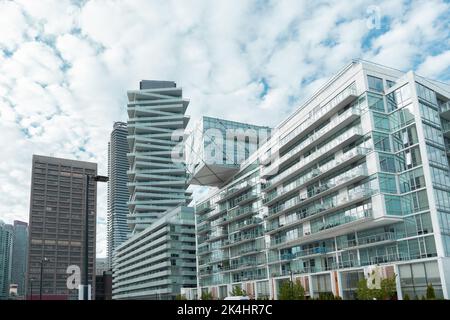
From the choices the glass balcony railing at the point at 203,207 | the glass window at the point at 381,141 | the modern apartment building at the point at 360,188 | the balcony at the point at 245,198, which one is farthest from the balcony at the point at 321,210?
the glass balcony railing at the point at 203,207

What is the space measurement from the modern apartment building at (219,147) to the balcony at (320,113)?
17.1 meters

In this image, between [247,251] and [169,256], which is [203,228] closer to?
[247,251]

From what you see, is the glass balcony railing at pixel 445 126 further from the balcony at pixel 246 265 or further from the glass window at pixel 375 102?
the balcony at pixel 246 265

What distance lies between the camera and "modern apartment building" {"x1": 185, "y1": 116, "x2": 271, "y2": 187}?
4031 inches

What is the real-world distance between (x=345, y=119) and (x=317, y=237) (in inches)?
733

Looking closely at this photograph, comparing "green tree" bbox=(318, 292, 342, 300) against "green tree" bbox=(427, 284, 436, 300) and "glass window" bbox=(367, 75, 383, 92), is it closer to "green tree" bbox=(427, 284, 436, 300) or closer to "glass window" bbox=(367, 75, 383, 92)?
"green tree" bbox=(427, 284, 436, 300)

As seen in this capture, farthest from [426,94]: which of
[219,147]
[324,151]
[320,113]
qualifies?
[219,147]

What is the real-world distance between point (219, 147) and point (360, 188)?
146 feet

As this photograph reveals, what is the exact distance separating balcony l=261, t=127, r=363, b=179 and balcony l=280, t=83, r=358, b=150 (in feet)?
11.3

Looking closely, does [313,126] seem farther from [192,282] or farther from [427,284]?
[192,282]

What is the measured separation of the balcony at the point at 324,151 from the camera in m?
66.0

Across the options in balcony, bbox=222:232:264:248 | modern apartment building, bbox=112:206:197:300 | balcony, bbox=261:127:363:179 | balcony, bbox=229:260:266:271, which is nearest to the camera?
balcony, bbox=261:127:363:179

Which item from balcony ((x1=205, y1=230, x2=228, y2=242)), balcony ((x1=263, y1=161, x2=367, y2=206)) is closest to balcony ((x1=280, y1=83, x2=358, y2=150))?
balcony ((x1=263, y1=161, x2=367, y2=206))
